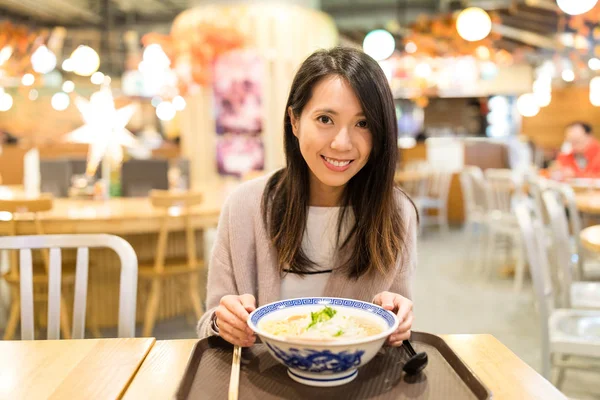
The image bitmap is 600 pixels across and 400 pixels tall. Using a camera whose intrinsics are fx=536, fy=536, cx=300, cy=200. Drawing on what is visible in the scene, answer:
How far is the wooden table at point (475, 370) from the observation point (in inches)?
35.7

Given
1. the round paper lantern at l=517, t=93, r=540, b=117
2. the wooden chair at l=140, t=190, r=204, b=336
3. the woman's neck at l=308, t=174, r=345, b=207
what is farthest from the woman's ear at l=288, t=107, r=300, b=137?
the round paper lantern at l=517, t=93, r=540, b=117

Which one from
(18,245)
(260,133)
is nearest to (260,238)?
(18,245)

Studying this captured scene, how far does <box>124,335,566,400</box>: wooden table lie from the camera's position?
0.91m

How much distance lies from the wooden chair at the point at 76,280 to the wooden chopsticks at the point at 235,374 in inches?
21.5

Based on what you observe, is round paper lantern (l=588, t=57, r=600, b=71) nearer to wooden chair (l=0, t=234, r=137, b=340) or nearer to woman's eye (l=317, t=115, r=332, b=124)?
woman's eye (l=317, t=115, r=332, b=124)

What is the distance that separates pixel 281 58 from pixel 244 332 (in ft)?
19.7

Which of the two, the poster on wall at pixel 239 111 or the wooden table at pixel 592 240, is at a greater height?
the poster on wall at pixel 239 111

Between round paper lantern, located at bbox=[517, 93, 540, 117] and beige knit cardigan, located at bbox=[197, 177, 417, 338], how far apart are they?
12530mm

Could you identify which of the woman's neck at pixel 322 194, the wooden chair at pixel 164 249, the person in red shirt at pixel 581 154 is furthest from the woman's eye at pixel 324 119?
the person in red shirt at pixel 581 154

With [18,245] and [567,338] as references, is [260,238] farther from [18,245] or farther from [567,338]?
[567,338]

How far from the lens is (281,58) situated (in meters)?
6.71

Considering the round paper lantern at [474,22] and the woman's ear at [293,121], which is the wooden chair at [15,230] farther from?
the round paper lantern at [474,22]

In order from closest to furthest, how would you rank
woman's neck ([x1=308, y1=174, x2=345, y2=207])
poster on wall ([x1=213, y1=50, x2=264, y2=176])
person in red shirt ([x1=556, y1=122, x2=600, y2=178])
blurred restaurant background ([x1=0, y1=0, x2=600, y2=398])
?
woman's neck ([x1=308, y1=174, x2=345, y2=207]), blurred restaurant background ([x1=0, y1=0, x2=600, y2=398]), person in red shirt ([x1=556, y1=122, x2=600, y2=178]), poster on wall ([x1=213, y1=50, x2=264, y2=176])

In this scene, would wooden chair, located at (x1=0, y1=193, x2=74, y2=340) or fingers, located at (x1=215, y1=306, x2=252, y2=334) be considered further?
wooden chair, located at (x1=0, y1=193, x2=74, y2=340)
